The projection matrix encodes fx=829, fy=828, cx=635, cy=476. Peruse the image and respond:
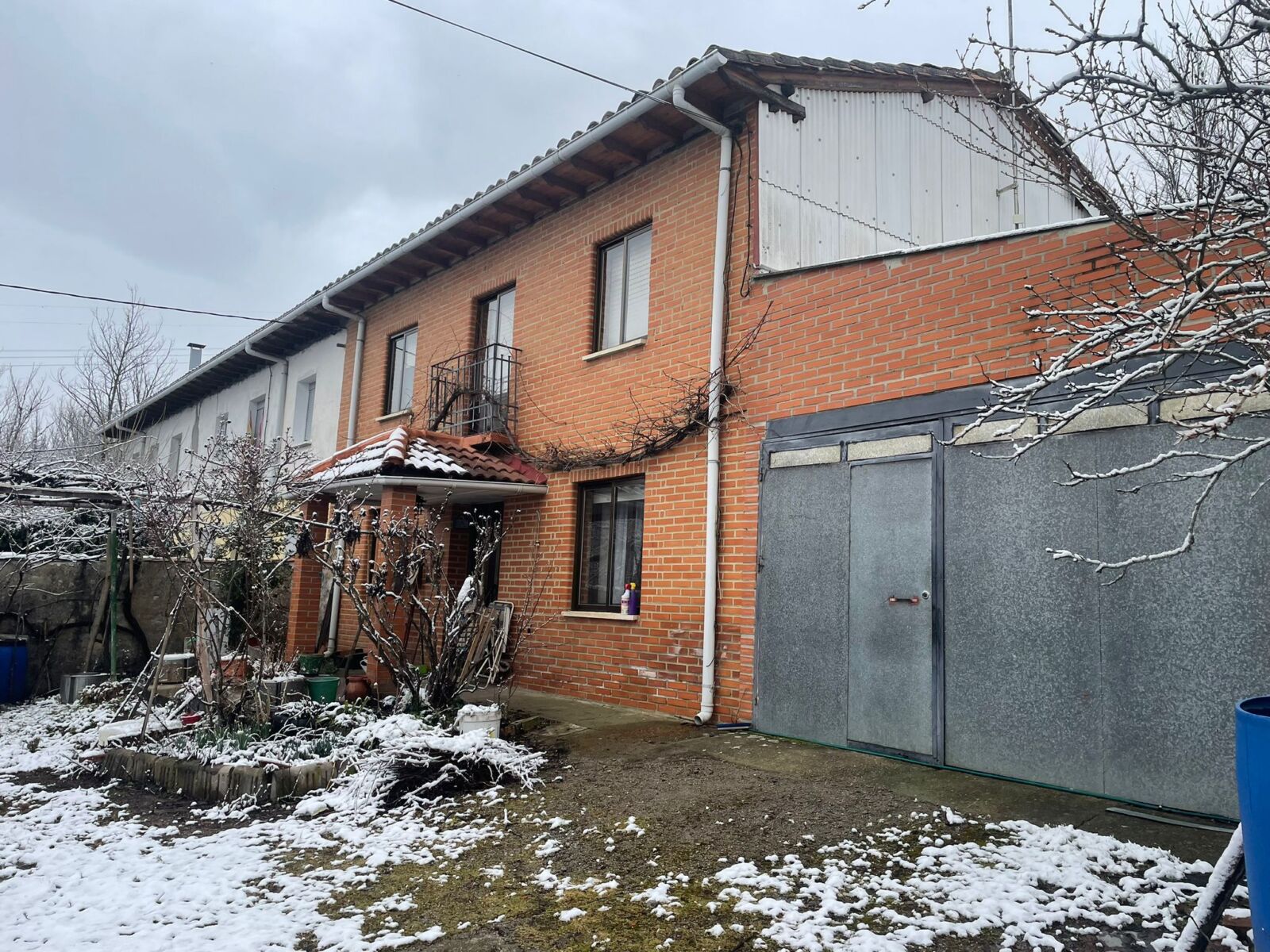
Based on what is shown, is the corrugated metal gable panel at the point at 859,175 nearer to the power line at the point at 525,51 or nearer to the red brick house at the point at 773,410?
the red brick house at the point at 773,410

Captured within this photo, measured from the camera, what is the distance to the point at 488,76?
8.05 meters

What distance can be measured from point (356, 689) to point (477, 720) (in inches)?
91.3

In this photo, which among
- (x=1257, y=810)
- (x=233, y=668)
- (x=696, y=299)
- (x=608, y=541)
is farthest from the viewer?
(x=608, y=541)

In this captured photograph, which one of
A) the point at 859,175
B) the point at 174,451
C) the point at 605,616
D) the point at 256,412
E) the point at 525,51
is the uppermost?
the point at 525,51

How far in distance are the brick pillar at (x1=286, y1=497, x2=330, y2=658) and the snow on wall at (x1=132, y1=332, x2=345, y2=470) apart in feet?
6.93

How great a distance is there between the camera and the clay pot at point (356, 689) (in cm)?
770

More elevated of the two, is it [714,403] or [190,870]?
[714,403]

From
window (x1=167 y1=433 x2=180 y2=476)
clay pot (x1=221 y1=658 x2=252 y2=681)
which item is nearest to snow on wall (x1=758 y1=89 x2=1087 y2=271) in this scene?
clay pot (x1=221 y1=658 x2=252 y2=681)

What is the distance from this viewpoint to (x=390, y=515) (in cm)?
801

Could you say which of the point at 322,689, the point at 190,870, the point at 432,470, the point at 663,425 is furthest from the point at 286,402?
the point at 190,870

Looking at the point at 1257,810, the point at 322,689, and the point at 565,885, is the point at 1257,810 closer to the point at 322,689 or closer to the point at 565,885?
Result: the point at 565,885

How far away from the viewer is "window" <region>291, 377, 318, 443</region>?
1520 centimetres

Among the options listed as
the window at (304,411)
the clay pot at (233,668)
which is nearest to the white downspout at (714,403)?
the clay pot at (233,668)

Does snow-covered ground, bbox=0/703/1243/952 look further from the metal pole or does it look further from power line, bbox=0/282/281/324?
power line, bbox=0/282/281/324
